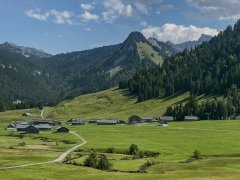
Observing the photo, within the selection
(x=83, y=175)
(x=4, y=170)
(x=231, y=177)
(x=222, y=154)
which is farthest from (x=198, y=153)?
(x=4, y=170)

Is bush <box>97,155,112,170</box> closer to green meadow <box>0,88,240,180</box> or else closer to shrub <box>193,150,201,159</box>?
green meadow <box>0,88,240,180</box>

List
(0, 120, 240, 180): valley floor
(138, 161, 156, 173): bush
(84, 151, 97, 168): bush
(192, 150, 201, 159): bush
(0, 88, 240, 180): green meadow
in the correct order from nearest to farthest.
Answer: (0, 120, 240, 180): valley floor
(0, 88, 240, 180): green meadow
(138, 161, 156, 173): bush
(84, 151, 97, 168): bush
(192, 150, 201, 159): bush

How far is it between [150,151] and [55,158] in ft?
106

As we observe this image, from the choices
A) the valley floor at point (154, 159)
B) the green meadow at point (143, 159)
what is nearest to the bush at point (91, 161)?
the green meadow at point (143, 159)

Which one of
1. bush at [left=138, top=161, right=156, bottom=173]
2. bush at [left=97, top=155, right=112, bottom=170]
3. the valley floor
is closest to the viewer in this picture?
the valley floor

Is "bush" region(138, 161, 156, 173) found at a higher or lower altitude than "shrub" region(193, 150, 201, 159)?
lower

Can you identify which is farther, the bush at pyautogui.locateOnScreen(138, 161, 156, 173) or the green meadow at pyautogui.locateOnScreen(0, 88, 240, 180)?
the bush at pyautogui.locateOnScreen(138, 161, 156, 173)

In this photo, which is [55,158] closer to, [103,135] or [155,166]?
[155,166]

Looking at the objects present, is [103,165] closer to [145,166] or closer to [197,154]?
[145,166]

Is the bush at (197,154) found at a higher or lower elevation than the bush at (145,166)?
higher

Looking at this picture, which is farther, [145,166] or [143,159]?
[143,159]

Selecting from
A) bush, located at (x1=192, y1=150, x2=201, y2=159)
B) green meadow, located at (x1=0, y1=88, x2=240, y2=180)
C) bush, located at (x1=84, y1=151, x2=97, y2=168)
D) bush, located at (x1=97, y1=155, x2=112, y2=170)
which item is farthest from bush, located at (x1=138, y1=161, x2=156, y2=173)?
bush, located at (x1=192, y1=150, x2=201, y2=159)

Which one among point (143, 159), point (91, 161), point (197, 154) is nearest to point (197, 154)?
point (197, 154)

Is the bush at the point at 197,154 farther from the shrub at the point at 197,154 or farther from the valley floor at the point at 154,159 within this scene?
the valley floor at the point at 154,159
